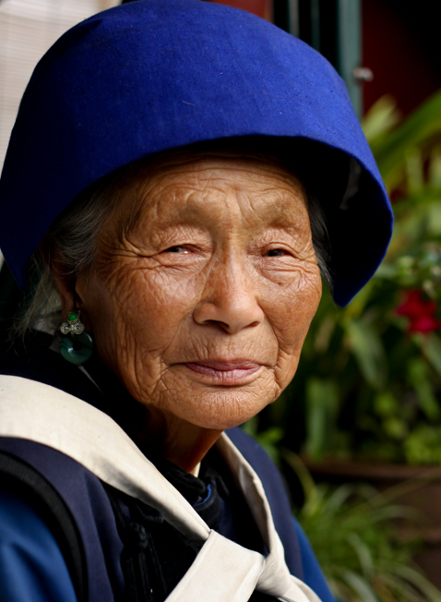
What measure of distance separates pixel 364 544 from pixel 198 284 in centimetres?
201

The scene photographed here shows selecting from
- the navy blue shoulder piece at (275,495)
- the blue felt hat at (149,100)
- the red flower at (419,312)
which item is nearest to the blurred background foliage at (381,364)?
the red flower at (419,312)

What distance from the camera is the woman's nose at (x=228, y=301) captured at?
105cm

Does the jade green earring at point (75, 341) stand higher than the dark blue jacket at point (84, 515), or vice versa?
the jade green earring at point (75, 341)

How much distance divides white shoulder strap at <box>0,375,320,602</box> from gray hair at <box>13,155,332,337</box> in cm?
25

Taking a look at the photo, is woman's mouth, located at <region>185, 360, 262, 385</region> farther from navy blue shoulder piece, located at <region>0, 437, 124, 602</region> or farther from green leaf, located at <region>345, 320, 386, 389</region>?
green leaf, located at <region>345, 320, 386, 389</region>

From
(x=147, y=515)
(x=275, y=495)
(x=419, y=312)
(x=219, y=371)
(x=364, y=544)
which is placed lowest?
(x=364, y=544)

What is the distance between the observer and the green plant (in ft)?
8.23

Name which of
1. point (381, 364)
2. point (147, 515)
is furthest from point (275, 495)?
point (381, 364)

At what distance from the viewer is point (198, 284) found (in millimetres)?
1080

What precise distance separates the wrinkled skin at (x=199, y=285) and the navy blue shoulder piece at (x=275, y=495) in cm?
42

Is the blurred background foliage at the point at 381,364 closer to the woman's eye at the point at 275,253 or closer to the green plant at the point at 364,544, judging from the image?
the green plant at the point at 364,544

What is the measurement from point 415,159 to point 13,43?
2.96 meters

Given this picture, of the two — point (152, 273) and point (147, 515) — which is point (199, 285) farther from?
point (147, 515)

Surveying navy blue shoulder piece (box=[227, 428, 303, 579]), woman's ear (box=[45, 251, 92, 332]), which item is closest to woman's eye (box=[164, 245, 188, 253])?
woman's ear (box=[45, 251, 92, 332])
